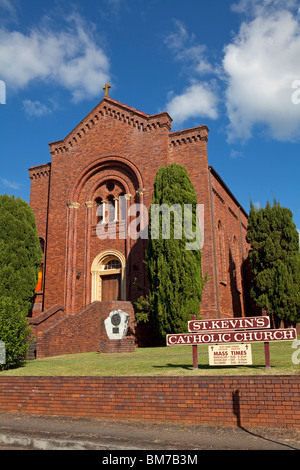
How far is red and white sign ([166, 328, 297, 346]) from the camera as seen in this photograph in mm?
8251

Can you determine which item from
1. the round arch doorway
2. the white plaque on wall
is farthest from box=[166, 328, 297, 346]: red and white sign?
the round arch doorway

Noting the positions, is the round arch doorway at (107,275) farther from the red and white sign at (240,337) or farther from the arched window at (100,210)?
the red and white sign at (240,337)

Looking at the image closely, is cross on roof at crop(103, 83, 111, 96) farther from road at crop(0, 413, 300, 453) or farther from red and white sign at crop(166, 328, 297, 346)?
road at crop(0, 413, 300, 453)

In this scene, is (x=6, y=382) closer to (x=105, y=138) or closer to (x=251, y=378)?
(x=251, y=378)

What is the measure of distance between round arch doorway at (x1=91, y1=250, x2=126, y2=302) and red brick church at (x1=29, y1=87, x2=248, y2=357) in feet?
0.18

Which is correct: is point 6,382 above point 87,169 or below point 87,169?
below

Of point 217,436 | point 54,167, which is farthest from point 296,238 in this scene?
point 217,436

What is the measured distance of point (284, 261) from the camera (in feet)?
67.6

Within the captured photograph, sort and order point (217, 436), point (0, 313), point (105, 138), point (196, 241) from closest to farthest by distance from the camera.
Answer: point (217, 436), point (0, 313), point (196, 241), point (105, 138)

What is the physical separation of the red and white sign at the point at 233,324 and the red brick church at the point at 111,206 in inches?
364

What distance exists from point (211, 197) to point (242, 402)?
14019 mm

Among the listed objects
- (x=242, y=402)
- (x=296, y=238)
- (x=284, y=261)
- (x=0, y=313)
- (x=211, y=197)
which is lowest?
(x=242, y=402)

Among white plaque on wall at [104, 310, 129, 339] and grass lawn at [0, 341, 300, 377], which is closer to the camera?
grass lawn at [0, 341, 300, 377]

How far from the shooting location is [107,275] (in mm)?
22250
